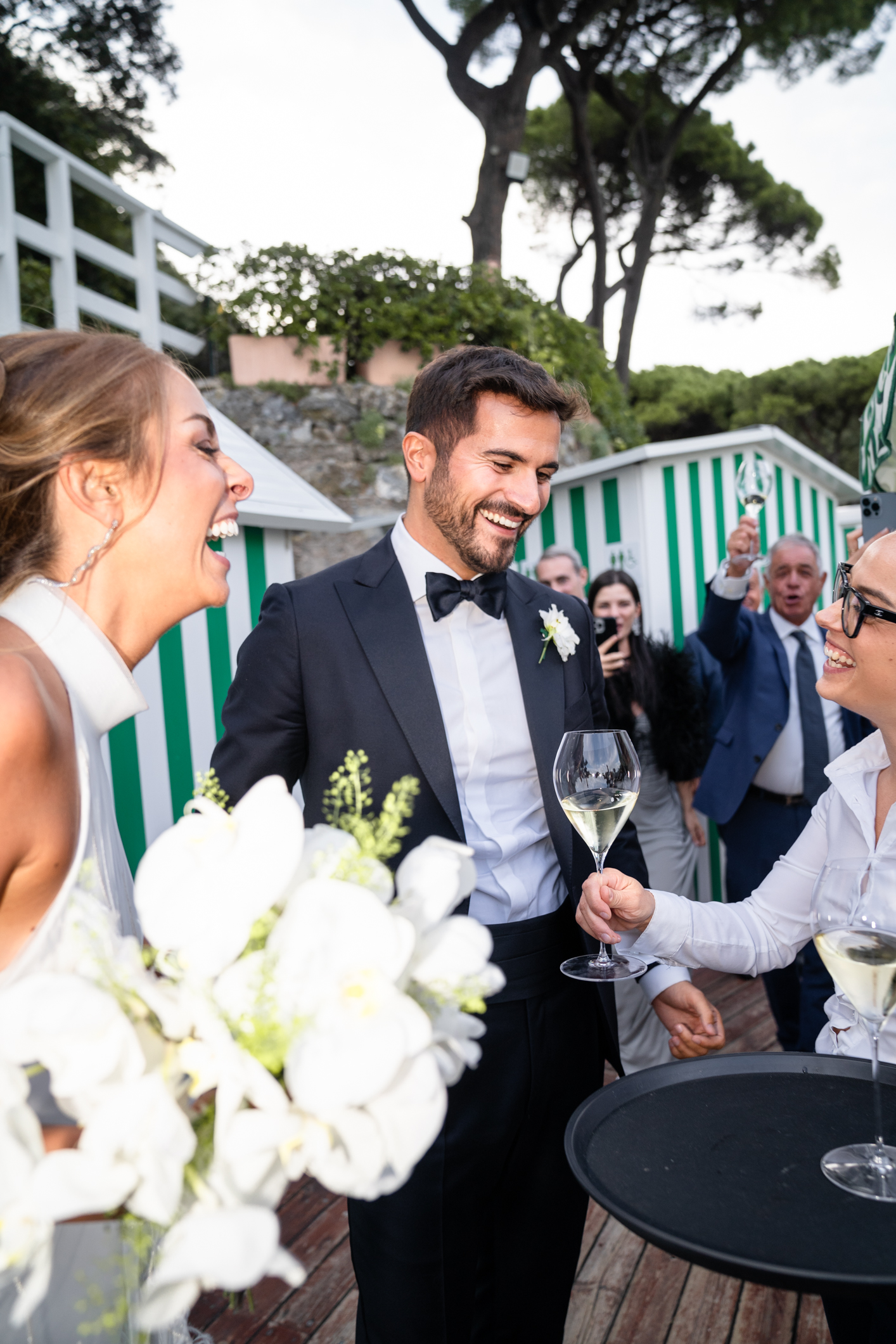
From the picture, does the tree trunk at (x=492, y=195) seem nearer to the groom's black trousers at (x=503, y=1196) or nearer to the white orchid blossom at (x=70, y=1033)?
the groom's black trousers at (x=503, y=1196)

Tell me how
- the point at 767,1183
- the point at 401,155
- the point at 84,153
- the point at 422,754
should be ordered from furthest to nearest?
the point at 401,155 < the point at 84,153 < the point at 422,754 < the point at 767,1183

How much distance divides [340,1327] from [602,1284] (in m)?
0.72

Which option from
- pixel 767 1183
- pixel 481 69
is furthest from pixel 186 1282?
pixel 481 69

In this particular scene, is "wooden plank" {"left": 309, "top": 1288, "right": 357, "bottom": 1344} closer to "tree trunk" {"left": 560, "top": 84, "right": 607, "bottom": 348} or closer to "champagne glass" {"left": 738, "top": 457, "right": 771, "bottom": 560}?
"champagne glass" {"left": 738, "top": 457, "right": 771, "bottom": 560}

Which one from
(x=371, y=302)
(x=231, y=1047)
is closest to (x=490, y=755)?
(x=231, y=1047)

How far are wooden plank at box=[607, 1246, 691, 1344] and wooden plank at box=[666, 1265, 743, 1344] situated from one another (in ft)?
0.07

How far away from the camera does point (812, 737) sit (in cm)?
396

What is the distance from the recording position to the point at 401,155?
11.0 m

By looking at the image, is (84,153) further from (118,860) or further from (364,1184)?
(364,1184)

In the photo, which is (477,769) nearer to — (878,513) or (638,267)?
(878,513)

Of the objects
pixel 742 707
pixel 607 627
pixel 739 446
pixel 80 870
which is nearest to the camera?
pixel 80 870

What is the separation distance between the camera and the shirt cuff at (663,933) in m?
1.68

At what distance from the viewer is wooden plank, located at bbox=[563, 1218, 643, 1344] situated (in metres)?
2.32

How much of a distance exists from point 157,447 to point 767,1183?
1194mm
